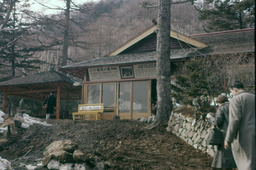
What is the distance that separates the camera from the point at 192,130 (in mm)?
8148

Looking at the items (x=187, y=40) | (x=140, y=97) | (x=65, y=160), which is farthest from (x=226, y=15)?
(x=65, y=160)

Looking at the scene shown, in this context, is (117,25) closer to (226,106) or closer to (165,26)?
(165,26)

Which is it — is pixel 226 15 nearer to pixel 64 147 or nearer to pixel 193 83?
pixel 193 83

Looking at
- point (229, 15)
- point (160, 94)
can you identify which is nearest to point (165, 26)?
point (160, 94)

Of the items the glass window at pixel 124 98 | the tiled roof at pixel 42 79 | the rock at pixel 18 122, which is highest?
the tiled roof at pixel 42 79

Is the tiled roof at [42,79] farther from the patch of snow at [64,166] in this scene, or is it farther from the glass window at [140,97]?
the patch of snow at [64,166]

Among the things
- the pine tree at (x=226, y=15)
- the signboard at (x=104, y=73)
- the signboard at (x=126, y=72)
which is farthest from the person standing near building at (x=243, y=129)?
the pine tree at (x=226, y=15)

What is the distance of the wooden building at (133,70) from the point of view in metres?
14.7

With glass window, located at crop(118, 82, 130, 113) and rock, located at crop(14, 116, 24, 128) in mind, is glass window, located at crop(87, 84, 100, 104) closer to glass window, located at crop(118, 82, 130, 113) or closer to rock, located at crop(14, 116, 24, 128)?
glass window, located at crop(118, 82, 130, 113)

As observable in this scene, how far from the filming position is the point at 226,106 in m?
5.29

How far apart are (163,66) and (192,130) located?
327 centimetres

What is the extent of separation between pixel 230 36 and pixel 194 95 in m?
8.88

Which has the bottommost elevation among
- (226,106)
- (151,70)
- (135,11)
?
(226,106)

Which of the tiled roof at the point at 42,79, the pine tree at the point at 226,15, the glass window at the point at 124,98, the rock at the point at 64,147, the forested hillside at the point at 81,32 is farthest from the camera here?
the pine tree at the point at 226,15
